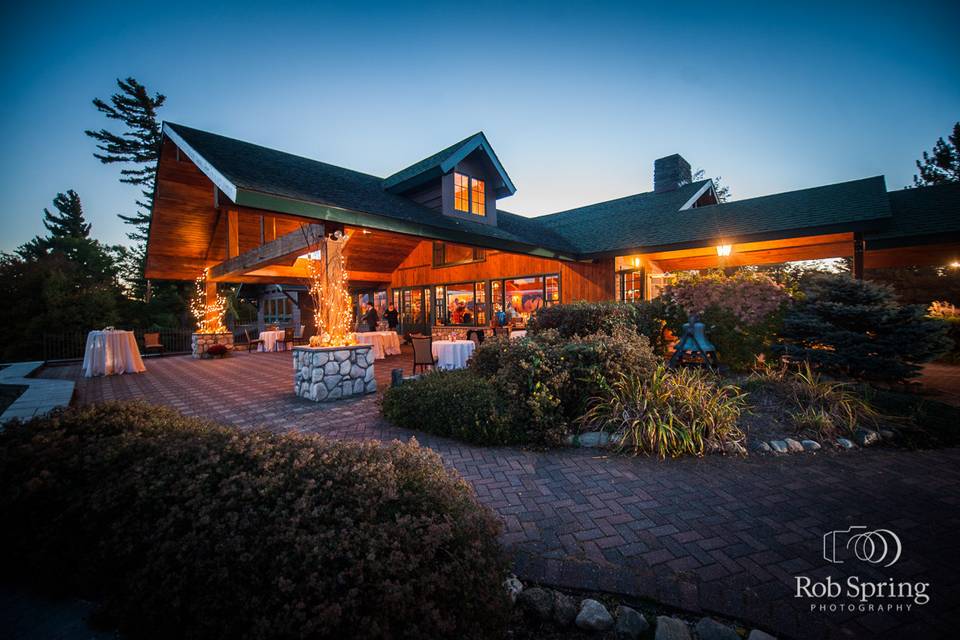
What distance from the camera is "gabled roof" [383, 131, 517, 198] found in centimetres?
1018

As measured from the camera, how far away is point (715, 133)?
1515cm

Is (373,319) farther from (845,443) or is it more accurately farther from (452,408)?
(845,443)

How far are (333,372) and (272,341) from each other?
11.6m

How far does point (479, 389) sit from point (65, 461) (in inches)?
134

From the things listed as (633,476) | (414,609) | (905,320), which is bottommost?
(633,476)

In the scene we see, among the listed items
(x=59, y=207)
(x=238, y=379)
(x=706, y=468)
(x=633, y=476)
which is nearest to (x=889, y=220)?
(x=706, y=468)

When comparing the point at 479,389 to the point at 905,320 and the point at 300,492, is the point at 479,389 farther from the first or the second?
the point at 905,320

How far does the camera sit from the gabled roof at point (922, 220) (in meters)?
7.77

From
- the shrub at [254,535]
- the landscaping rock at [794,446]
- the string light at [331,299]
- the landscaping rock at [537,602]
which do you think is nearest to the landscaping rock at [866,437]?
the landscaping rock at [794,446]

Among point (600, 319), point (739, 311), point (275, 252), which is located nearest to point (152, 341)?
point (275, 252)

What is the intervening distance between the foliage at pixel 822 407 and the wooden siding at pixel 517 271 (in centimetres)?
749

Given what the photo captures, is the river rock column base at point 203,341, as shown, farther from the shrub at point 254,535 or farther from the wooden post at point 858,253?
the wooden post at point 858,253

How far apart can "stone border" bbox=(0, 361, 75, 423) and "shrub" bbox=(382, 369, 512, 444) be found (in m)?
3.35

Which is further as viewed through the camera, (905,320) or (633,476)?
(905,320)
